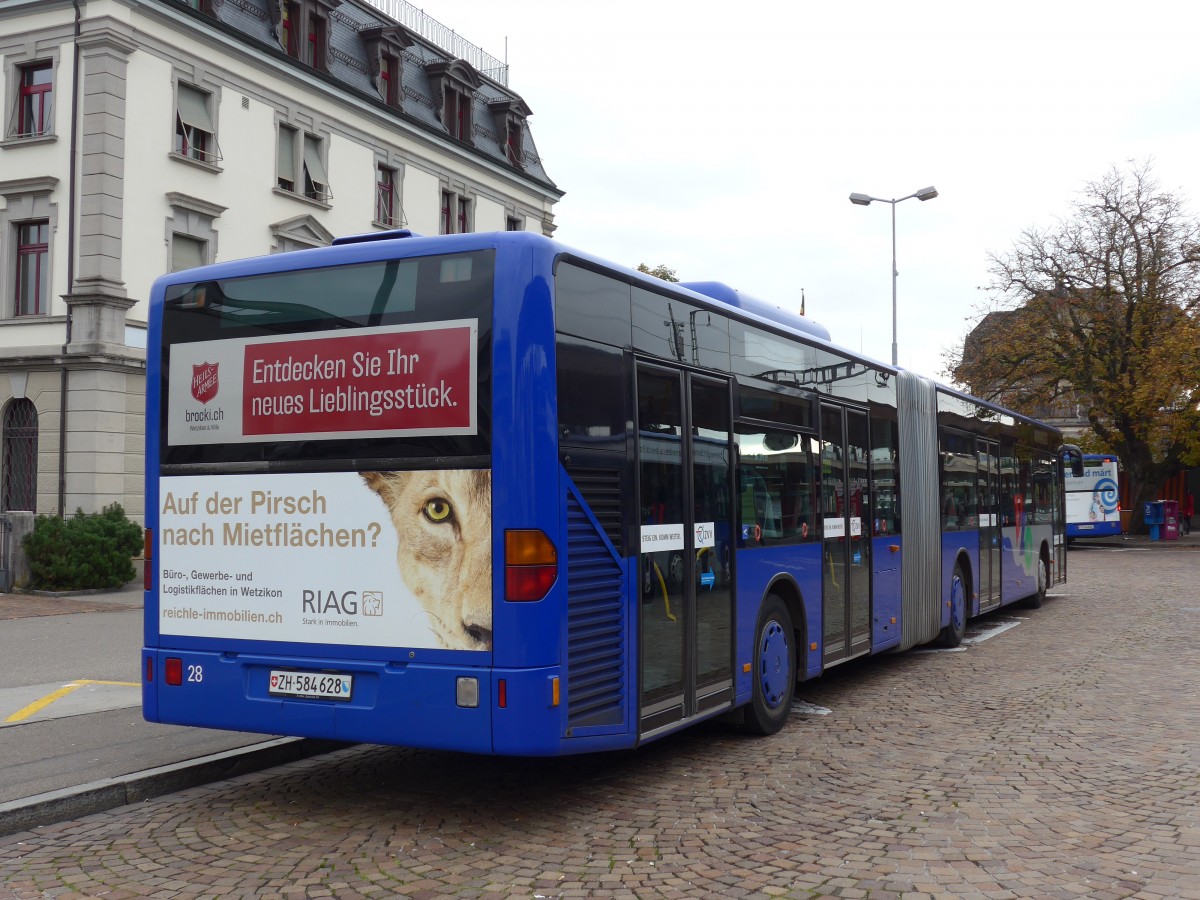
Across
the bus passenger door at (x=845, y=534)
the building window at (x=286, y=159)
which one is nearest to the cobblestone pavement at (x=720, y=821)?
the bus passenger door at (x=845, y=534)

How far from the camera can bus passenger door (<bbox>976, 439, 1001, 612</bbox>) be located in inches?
573

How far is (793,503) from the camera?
28.1ft

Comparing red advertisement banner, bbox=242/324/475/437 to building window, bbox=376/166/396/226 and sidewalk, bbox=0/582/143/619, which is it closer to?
sidewalk, bbox=0/582/143/619

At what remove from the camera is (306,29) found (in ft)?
90.0

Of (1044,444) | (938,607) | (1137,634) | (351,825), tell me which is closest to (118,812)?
(351,825)

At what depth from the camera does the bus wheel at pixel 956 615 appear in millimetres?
13078

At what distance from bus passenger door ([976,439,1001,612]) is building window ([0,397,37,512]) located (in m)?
17.1

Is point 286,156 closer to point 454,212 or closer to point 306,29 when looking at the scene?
point 306,29

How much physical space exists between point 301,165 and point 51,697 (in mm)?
20221

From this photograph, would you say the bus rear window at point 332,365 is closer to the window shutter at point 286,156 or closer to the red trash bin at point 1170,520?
the window shutter at point 286,156

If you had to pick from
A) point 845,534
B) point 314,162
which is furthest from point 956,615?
point 314,162

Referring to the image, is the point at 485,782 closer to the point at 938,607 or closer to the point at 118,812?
the point at 118,812

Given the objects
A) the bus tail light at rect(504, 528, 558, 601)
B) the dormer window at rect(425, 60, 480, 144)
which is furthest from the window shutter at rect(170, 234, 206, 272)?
the bus tail light at rect(504, 528, 558, 601)

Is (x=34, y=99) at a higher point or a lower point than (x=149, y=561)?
higher
